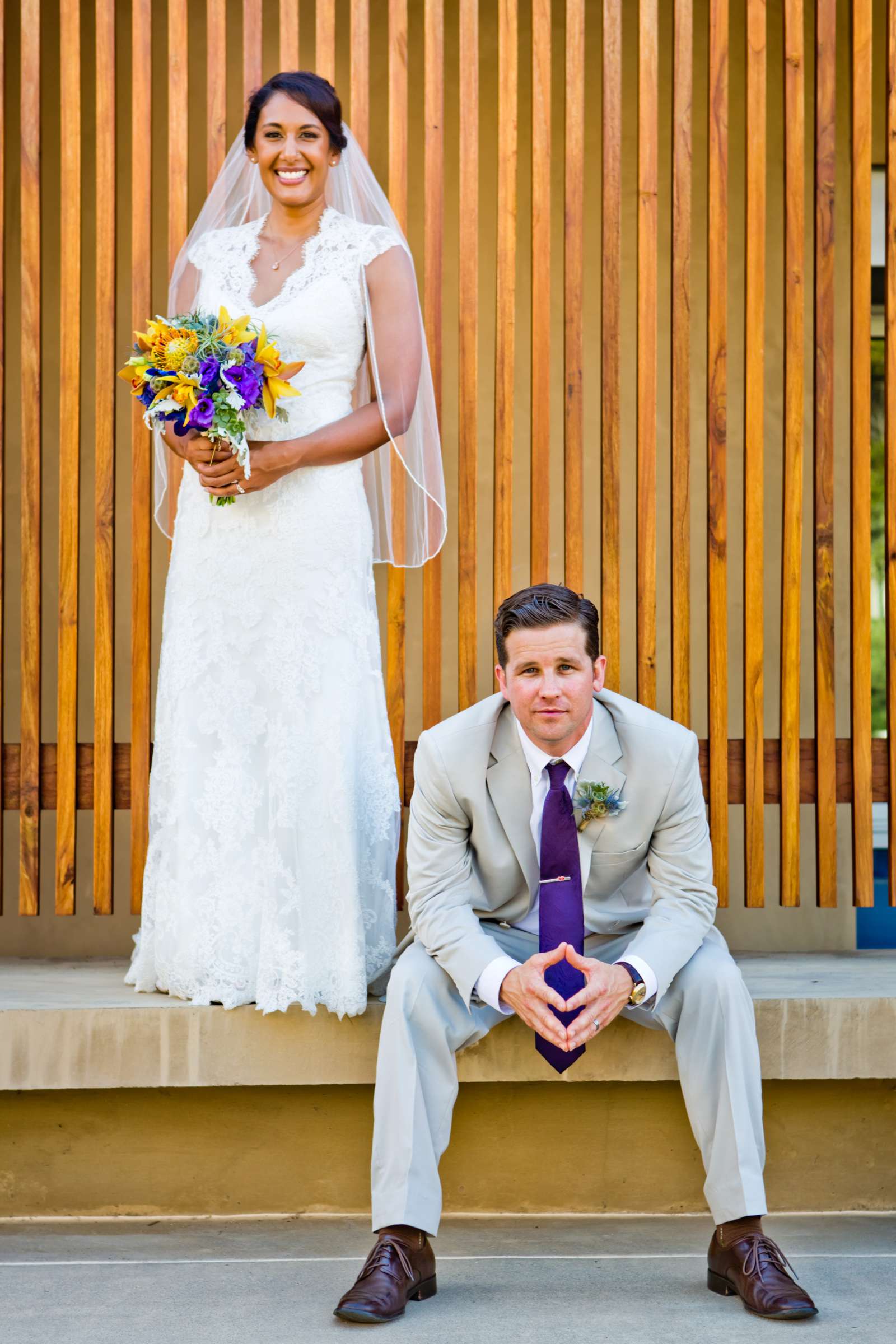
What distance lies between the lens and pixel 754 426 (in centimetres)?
380

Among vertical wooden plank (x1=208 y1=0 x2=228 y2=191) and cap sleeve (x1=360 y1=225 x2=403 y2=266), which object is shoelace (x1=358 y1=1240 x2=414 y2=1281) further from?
vertical wooden plank (x1=208 y1=0 x2=228 y2=191)

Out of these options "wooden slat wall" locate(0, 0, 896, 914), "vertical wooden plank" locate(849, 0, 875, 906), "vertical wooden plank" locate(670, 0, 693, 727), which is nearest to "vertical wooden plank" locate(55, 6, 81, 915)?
"wooden slat wall" locate(0, 0, 896, 914)

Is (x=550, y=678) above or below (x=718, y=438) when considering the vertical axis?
below

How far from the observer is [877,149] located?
5160 mm

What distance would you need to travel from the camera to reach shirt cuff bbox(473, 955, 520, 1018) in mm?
2770

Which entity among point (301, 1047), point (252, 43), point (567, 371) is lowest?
point (301, 1047)

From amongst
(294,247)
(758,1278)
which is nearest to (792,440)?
(294,247)

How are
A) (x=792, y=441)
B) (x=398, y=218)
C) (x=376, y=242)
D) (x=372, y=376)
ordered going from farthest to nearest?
(x=792, y=441)
(x=398, y=218)
(x=372, y=376)
(x=376, y=242)

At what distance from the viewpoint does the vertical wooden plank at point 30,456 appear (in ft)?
12.2

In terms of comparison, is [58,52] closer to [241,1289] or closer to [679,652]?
[679,652]

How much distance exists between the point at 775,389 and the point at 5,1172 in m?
3.56

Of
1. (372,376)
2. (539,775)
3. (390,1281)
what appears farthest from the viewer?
(372,376)

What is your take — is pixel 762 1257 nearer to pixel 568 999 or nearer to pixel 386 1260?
pixel 568 999

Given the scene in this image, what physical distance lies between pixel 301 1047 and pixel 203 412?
4.52 ft
